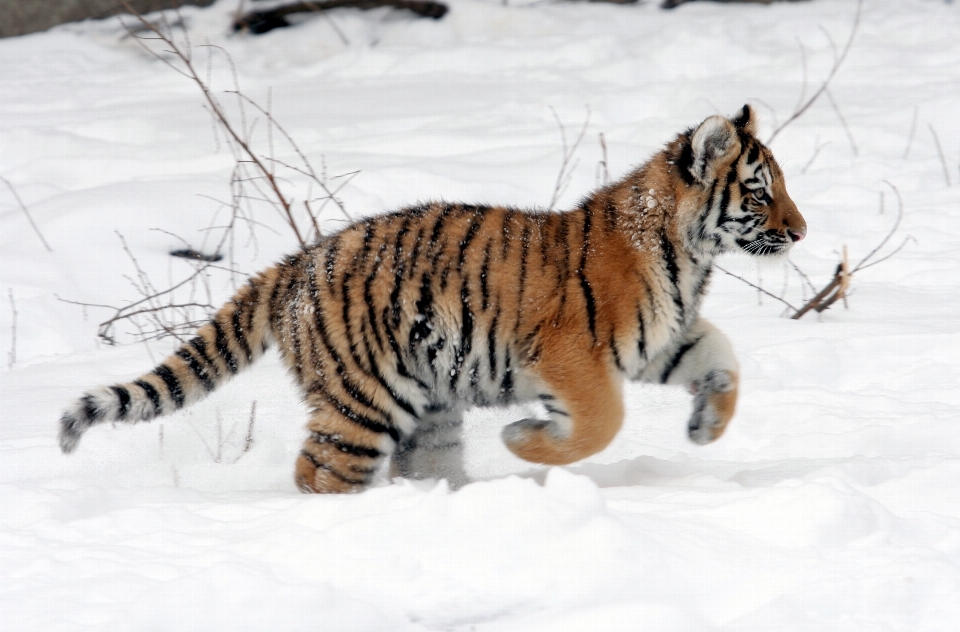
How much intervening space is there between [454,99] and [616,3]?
3013mm

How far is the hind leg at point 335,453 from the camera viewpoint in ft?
10.4

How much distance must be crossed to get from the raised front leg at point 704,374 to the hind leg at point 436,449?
0.69 m

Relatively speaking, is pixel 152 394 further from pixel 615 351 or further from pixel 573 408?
pixel 615 351

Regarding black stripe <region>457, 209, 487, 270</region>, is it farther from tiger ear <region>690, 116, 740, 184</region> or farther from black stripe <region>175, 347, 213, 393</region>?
black stripe <region>175, 347, 213, 393</region>

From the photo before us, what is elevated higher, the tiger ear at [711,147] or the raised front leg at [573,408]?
the tiger ear at [711,147]

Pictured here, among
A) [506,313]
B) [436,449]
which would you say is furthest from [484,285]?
[436,449]

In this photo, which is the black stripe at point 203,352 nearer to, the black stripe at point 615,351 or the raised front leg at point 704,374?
the black stripe at point 615,351

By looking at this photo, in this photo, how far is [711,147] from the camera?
129 inches

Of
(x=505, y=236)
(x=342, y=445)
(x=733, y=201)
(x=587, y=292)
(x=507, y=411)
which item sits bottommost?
(x=507, y=411)

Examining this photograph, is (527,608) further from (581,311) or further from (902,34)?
(902,34)

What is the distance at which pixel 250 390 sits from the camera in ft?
13.7

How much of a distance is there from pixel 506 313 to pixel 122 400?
3.88ft

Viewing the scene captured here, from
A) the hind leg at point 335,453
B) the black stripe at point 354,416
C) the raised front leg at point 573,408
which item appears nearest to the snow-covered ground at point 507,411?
the raised front leg at point 573,408

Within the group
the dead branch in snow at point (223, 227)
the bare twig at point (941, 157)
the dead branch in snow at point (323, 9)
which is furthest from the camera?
the dead branch in snow at point (323, 9)
